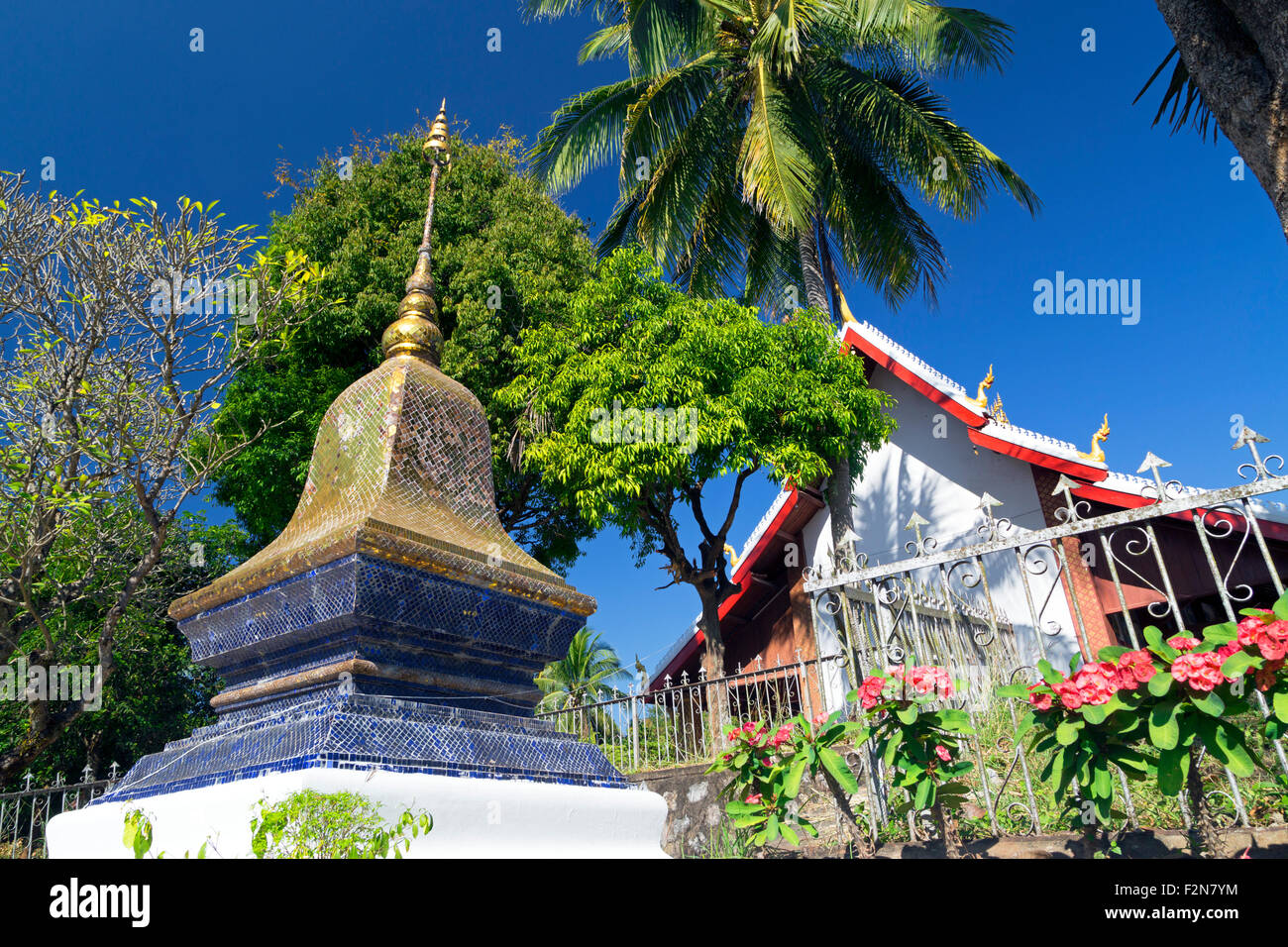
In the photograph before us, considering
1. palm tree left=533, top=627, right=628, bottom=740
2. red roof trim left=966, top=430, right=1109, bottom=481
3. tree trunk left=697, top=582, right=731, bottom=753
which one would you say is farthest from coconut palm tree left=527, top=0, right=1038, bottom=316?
palm tree left=533, top=627, right=628, bottom=740

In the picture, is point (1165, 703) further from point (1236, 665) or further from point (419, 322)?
point (419, 322)

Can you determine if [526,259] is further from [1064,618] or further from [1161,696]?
[1161,696]

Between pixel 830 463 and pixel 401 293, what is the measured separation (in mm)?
6039

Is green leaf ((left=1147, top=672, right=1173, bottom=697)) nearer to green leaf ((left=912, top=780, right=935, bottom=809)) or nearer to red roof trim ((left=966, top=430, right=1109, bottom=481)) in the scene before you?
green leaf ((left=912, top=780, right=935, bottom=809))

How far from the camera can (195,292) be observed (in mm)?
6930

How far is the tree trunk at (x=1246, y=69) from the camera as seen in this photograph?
330 centimetres

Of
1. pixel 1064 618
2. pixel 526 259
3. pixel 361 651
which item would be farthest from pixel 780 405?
pixel 361 651

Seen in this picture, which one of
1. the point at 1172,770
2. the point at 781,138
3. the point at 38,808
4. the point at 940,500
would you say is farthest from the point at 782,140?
the point at 38,808

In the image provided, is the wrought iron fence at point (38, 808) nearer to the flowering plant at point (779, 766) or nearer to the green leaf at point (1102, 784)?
the flowering plant at point (779, 766)

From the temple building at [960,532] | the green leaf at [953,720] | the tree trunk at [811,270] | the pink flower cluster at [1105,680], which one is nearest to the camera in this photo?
the pink flower cluster at [1105,680]

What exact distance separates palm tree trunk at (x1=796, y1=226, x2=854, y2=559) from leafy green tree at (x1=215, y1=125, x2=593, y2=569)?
320 cm

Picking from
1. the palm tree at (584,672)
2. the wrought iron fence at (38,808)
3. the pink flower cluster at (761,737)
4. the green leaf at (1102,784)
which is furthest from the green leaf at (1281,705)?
the palm tree at (584,672)

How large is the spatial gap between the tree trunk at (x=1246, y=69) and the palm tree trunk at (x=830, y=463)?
4727 millimetres

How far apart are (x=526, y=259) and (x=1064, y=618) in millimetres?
8616
